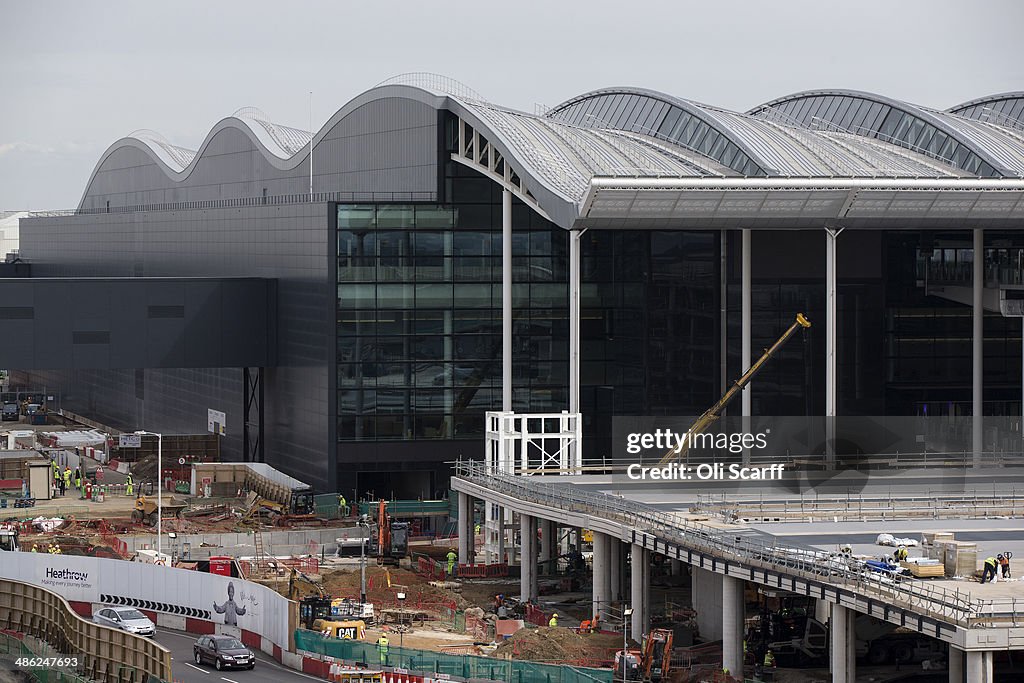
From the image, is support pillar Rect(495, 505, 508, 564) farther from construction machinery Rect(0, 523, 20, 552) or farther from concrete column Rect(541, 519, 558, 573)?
construction machinery Rect(0, 523, 20, 552)

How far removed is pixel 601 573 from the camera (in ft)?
246

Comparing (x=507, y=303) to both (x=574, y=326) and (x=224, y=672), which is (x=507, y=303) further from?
(x=224, y=672)

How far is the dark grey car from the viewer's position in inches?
2539

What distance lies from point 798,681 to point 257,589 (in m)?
20.5

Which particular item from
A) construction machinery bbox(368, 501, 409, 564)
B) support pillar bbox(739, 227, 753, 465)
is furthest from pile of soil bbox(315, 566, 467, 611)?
support pillar bbox(739, 227, 753, 465)

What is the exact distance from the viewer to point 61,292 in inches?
4250

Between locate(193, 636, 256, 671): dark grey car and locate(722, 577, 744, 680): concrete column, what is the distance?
16357mm

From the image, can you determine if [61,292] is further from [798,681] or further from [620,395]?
[798,681]

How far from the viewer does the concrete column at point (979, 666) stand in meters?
50.7

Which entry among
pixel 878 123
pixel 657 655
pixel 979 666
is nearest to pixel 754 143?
pixel 878 123

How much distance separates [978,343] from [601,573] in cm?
3611

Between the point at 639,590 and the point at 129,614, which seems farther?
the point at 129,614

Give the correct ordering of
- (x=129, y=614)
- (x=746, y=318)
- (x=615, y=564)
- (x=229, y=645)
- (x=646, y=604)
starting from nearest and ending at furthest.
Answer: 1. (x=229, y=645)
2. (x=646, y=604)
3. (x=129, y=614)
4. (x=615, y=564)
5. (x=746, y=318)

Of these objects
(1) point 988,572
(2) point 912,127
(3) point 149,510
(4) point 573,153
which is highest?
(2) point 912,127
